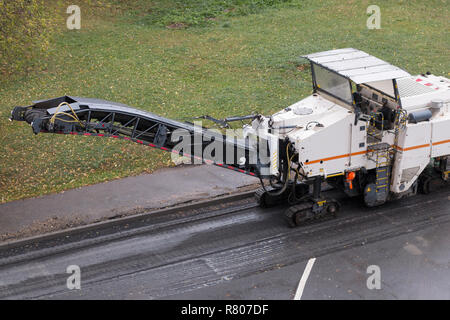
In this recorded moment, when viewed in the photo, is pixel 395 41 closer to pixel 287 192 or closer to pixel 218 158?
pixel 287 192

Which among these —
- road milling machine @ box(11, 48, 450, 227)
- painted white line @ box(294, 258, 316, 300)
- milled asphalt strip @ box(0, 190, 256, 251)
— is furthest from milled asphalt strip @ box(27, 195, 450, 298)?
milled asphalt strip @ box(0, 190, 256, 251)

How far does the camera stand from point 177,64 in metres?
24.2

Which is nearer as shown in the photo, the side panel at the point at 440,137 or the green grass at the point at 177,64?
the side panel at the point at 440,137

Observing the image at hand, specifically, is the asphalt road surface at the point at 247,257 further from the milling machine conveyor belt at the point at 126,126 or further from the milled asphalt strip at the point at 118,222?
the milling machine conveyor belt at the point at 126,126

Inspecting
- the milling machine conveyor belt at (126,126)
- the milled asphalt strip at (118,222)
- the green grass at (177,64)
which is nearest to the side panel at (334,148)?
the milling machine conveyor belt at (126,126)

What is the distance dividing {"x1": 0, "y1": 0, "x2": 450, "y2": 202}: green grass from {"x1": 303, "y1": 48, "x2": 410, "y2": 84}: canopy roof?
5780 mm

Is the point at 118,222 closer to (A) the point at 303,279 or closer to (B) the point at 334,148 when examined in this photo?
(A) the point at 303,279

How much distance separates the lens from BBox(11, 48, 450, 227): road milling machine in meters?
12.4

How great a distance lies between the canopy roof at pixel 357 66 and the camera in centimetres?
1263

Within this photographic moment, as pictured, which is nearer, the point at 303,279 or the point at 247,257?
the point at 303,279

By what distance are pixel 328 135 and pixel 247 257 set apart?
317cm

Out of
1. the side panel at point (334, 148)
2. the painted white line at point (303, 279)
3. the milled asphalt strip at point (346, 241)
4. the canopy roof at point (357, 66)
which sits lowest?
the painted white line at point (303, 279)

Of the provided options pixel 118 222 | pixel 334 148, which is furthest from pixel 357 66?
pixel 118 222

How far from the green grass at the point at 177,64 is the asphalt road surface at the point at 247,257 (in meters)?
3.27
